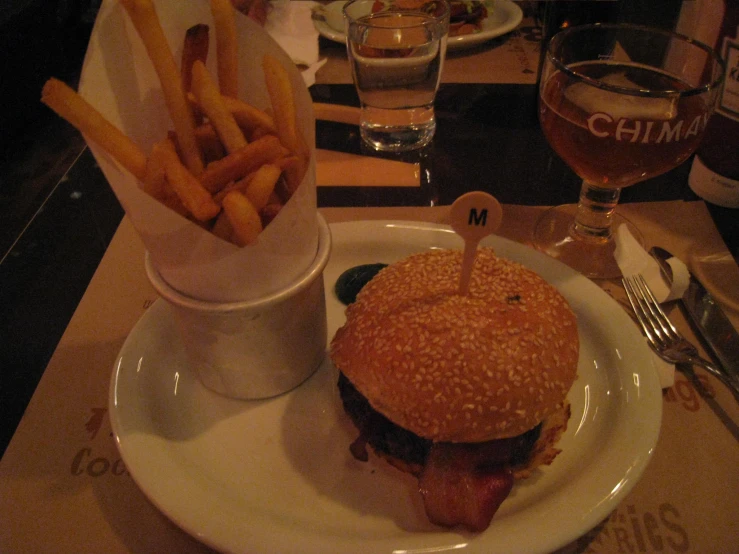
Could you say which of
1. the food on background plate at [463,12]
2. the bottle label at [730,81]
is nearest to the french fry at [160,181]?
the bottle label at [730,81]

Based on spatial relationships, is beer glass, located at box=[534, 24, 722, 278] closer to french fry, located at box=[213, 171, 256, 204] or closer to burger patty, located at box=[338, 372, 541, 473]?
burger patty, located at box=[338, 372, 541, 473]

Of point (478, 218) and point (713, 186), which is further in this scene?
point (713, 186)

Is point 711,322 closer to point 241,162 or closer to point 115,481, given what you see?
point 241,162

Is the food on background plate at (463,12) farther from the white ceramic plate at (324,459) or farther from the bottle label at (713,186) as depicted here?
the white ceramic plate at (324,459)

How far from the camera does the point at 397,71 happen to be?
1.85 meters

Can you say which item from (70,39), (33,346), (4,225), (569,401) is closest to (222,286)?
(569,401)

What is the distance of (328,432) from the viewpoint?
1091 mm

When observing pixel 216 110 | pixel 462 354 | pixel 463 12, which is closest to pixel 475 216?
pixel 462 354

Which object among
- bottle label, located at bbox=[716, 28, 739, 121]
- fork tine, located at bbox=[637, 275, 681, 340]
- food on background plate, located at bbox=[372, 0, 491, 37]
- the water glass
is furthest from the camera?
food on background plate, located at bbox=[372, 0, 491, 37]

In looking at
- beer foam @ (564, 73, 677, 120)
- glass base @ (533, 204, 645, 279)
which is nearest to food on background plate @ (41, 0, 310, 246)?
beer foam @ (564, 73, 677, 120)

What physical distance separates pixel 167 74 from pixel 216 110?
10 centimetres

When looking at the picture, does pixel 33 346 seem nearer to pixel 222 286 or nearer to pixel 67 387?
pixel 67 387

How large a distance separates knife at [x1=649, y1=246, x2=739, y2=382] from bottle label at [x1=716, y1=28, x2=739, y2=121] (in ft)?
1.61

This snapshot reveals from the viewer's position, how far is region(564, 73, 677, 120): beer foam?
121 cm
